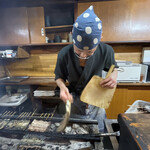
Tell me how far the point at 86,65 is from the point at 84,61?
4 cm

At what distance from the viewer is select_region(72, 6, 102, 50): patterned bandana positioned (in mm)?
612

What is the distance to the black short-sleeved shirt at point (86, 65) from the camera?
3.06ft

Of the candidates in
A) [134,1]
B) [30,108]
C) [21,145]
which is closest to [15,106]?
[30,108]

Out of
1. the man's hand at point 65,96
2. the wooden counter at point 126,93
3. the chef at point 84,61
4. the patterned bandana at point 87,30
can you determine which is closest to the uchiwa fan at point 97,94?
the chef at point 84,61

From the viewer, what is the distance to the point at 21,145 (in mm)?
713

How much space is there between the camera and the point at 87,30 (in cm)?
61

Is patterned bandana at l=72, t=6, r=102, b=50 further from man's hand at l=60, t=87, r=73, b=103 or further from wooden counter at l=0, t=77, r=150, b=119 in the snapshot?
wooden counter at l=0, t=77, r=150, b=119

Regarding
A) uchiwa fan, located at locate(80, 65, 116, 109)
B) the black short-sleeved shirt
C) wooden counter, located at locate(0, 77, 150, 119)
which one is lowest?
wooden counter, located at locate(0, 77, 150, 119)

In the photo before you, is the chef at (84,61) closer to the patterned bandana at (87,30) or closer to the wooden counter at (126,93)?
the patterned bandana at (87,30)

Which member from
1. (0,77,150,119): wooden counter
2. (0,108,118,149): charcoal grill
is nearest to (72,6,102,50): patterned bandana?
(0,108,118,149): charcoal grill

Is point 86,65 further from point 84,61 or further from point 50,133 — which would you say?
point 50,133

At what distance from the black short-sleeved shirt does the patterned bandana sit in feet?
0.86

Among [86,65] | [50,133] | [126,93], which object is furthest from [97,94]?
[126,93]

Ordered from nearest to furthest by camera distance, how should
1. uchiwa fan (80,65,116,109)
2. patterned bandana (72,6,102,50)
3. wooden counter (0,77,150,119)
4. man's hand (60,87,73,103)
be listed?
patterned bandana (72,6,102,50) < man's hand (60,87,73,103) < uchiwa fan (80,65,116,109) < wooden counter (0,77,150,119)
